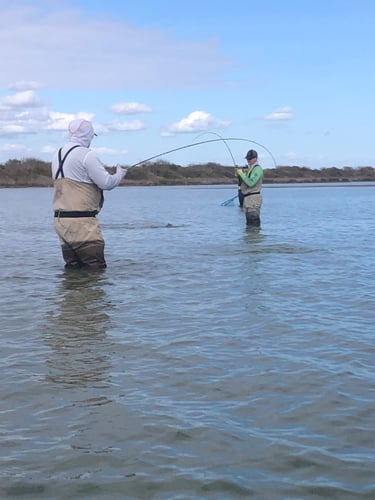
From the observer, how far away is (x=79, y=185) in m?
11.5

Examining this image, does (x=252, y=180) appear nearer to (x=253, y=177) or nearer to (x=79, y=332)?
(x=253, y=177)

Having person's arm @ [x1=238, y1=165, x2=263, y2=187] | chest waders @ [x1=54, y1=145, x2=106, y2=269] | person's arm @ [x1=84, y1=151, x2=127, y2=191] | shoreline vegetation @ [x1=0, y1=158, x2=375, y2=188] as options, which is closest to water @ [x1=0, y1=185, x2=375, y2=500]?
chest waders @ [x1=54, y1=145, x2=106, y2=269]

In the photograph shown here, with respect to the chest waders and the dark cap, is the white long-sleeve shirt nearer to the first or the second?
the chest waders

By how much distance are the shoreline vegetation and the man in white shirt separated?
271 feet

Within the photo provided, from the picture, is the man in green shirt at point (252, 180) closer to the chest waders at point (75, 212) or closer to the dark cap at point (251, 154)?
the dark cap at point (251, 154)

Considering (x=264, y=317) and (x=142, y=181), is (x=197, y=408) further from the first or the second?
(x=142, y=181)

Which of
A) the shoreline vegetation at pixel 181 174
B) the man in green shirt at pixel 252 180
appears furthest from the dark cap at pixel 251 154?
the shoreline vegetation at pixel 181 174

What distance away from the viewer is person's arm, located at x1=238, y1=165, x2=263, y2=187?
18.6 m

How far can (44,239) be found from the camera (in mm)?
20188

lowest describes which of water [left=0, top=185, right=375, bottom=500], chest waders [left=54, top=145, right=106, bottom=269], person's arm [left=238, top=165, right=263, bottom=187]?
water [left=0, top=185, right=375, bottom=500]

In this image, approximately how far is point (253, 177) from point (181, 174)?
9199 centimetres

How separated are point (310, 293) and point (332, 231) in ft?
41.1

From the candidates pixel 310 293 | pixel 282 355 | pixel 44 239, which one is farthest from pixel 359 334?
pixel 44 239

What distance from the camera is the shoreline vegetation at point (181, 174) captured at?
9588cm
